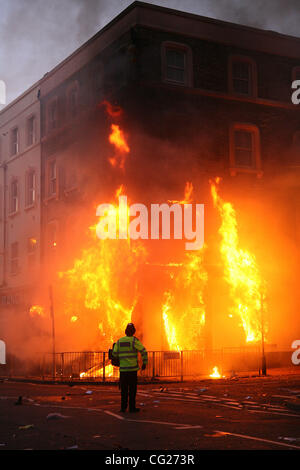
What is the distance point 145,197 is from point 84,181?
382 centimetres

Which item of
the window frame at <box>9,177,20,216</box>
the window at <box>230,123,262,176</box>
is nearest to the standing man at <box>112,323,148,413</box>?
the window at <box>230,123,262,176</box>

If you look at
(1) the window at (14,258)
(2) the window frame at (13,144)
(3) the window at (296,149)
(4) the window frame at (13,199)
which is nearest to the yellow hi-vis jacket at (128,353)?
(3) the window at (296,149)

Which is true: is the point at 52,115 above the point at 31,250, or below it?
above

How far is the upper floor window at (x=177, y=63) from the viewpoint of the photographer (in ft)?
90.9

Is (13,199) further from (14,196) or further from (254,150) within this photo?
(254,150)

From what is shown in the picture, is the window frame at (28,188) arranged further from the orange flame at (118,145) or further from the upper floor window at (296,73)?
the upper floor window at (296,73)

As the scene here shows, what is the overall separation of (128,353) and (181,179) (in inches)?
624

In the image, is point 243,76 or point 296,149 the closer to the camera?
point 243,76

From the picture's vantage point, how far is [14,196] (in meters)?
36.2

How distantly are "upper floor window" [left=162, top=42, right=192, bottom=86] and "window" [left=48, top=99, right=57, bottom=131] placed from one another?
7.10 metres

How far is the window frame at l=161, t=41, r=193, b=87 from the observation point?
90.6 ft

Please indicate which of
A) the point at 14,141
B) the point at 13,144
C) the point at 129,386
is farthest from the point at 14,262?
the point at 129,386

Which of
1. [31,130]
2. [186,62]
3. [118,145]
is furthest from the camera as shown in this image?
[31,130]

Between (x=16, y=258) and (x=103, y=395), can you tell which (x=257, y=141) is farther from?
(x=103, y=395)
